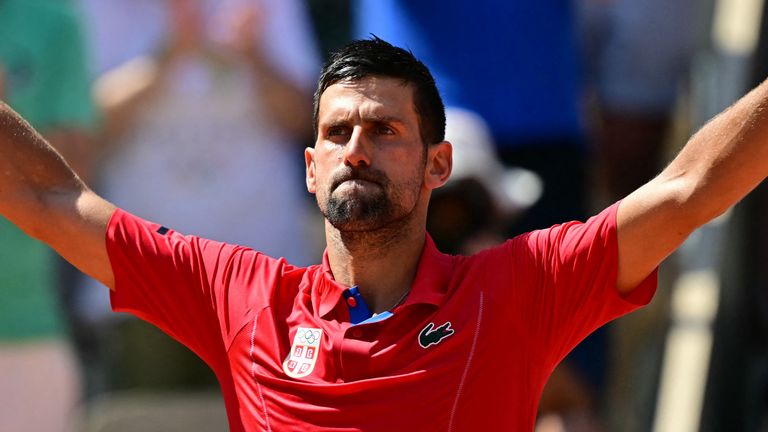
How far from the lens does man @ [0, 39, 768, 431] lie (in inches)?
125

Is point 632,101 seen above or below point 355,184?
above

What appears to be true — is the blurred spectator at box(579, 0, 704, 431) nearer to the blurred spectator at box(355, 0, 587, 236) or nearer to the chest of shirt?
the blurred spectator at box(355, 0, 587, 236)

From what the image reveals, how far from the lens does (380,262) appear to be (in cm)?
351

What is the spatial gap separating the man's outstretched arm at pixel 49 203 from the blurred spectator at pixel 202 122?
239 cm

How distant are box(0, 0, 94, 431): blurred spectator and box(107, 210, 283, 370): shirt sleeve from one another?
7.70 ft

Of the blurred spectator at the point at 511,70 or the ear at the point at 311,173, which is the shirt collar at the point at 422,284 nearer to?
the ear at the point at 311,173

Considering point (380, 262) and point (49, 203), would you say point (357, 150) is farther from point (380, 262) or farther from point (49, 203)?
point (49, 203)

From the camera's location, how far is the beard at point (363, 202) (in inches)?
132

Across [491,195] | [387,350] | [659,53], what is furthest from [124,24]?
[387,350]

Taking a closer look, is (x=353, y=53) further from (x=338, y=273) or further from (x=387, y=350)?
(x=387, y=350)

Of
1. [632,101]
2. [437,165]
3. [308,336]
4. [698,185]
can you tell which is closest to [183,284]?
[308,336]

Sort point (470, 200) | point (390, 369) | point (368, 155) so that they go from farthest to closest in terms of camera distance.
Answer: point (470, 200) < point (368, 155) < point (390, 369)

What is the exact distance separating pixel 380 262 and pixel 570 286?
0.51 meters

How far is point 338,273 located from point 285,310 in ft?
0.59
